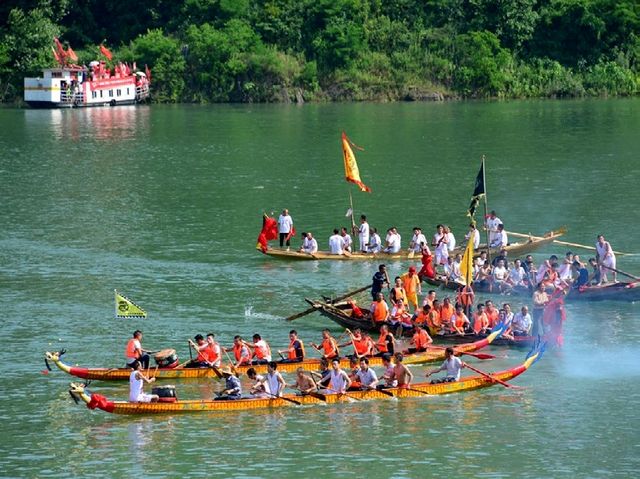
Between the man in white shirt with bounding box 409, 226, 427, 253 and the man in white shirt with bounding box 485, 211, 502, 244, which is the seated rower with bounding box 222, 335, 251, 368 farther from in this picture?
the man in white shirt with bounding box 485, 211, 502, 244

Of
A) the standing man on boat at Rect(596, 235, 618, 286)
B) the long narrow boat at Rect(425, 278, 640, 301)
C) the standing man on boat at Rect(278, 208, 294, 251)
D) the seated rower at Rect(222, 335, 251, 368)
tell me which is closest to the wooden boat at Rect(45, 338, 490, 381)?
the seated rower at Rect(222, 335, 251, 368)

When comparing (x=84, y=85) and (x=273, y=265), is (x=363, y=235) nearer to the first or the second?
(x=273, y=265)

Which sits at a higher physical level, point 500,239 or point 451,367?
point 500,239

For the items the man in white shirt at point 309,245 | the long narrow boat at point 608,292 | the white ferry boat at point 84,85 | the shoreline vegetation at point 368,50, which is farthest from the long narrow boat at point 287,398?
the white ferry boat at point 84,85

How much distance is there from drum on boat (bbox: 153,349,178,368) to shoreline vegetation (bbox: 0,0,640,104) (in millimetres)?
73212

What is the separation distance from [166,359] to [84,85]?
75.6 meters

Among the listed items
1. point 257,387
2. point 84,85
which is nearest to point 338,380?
point 257,387

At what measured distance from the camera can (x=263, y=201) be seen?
6338 cm

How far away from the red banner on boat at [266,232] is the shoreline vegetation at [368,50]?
5805 cm

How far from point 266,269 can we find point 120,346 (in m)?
10.7

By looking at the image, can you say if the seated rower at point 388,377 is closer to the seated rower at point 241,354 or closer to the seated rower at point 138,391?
the seated rower at point 241,354

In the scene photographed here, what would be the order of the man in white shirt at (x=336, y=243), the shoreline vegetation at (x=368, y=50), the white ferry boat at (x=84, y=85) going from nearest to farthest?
the man in white shirt at (x=336, y=243) < the white ferry boat at (x=84, y=85) < the shoreline vegetation at (x=368, y=50)

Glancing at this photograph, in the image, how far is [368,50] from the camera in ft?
360

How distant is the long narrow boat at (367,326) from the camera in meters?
37.9
